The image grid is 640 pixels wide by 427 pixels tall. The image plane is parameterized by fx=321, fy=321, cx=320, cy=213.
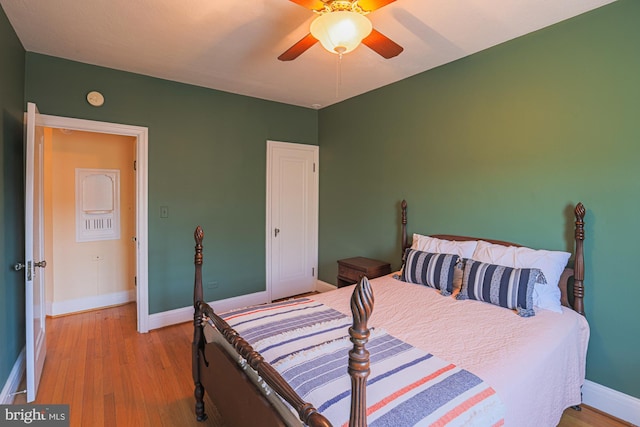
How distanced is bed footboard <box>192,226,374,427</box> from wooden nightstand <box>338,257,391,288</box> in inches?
70.4

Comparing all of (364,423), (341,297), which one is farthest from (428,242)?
(364,423)

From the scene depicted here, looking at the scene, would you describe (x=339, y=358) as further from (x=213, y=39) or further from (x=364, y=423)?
(x=213, y=39)

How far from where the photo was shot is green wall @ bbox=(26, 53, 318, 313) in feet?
10.0

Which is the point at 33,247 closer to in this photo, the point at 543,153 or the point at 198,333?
the point at 198,333

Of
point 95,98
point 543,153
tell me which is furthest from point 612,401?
point 95,98

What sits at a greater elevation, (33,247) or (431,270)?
(33,247)

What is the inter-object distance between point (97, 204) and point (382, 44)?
4.04m

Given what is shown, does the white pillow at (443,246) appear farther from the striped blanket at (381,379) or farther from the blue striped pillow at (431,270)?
the striped blanket at (381,379)

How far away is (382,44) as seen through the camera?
1980 mm

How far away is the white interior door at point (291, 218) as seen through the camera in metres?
4.35

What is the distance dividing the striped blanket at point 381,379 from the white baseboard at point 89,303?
3252mm

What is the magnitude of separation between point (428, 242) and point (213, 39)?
8.33 ft

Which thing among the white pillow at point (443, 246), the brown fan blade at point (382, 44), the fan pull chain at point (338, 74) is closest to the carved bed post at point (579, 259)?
the white pillow at point (443, 246)

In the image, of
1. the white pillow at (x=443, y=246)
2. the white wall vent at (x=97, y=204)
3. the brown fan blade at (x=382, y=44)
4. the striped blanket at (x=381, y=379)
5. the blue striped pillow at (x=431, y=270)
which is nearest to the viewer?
the striped blanket at (x=381, y=379)
